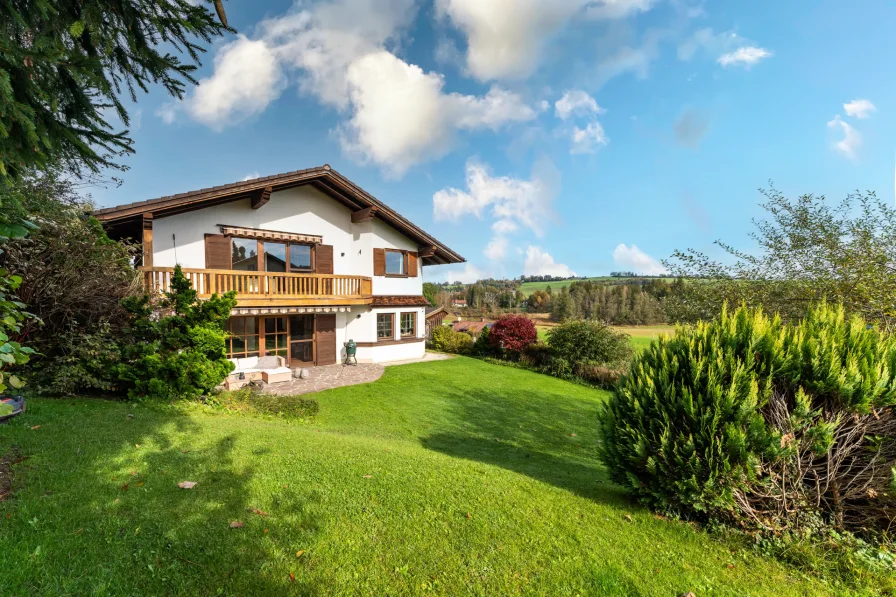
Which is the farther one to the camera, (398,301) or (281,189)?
(398,301)

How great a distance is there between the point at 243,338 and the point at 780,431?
14.4m

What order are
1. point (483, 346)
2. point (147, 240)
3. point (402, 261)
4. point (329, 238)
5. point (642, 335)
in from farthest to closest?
point (642, 335), point (483, 346), point (402, 261), point (329, 238), point (147, 240)

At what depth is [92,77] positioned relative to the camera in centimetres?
307

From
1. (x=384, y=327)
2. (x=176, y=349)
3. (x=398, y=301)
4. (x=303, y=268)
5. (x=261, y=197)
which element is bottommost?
(x=384, y=327)

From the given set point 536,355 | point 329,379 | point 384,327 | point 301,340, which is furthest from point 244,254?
point 536,355

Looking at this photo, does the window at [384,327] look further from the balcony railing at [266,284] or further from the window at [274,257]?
the window at [274,257]

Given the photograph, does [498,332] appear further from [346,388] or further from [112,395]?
[112,395]

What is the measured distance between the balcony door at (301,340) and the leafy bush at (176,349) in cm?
605

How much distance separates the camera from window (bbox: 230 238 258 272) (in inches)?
522

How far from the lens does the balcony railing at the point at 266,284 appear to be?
434 inches

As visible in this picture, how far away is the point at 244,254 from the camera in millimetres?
13484

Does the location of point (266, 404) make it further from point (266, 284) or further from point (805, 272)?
point (805, 272)

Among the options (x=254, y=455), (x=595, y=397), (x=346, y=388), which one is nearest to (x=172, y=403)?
(x=254, y=455)

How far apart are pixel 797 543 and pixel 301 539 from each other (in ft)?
14.8
